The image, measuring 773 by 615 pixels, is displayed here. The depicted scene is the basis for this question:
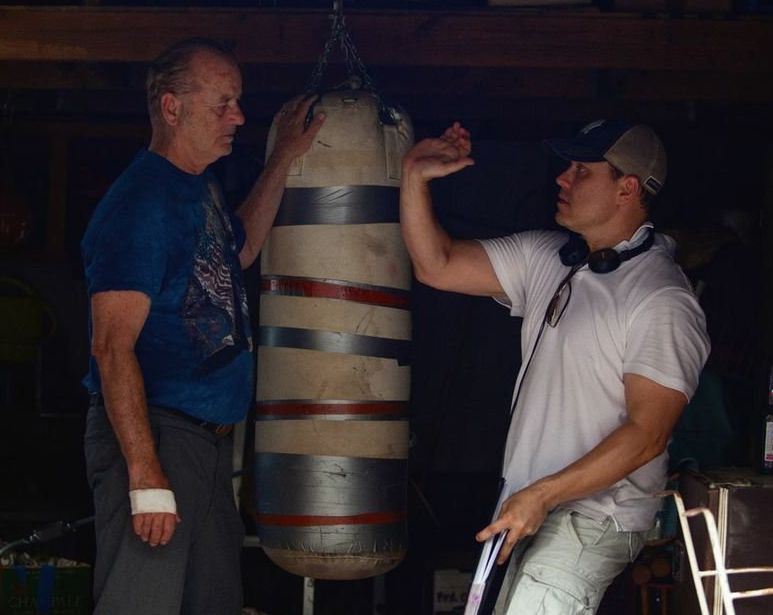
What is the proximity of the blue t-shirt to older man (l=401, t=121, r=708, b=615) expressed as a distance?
0.68 metres

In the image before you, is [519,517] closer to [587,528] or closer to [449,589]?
[587,528]

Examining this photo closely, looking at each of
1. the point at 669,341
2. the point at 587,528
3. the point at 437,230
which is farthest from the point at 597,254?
the point at 587,528

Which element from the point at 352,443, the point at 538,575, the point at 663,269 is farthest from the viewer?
the point at 352,443

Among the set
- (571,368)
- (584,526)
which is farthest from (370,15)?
(584,526)

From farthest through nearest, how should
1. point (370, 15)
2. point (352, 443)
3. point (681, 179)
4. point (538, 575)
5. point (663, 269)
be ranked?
point (681, 179)
point (370, 15)
point (352, 443)
point (663, 269)
point (538, 575)

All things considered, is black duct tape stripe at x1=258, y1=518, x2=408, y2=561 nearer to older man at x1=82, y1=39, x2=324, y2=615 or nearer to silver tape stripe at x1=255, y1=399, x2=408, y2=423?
older man at x1=82, y1=39, x2=324, y2=615

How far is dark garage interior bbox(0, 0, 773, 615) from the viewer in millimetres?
5172

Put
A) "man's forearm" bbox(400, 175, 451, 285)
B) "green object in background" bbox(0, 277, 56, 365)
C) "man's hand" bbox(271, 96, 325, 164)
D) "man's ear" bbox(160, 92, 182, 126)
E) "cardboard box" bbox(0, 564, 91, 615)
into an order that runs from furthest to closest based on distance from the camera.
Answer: "green object in background" bbox(0, 277, 56, 365) → "cardboard box" bbox(0, 564, 91, 615) → "man's hand" bbox(271, 96, 325, 164) → "man's forearm" bbox(400, 175, 451, 285) → "man's ear" bbox(160, 92, 182, 126)

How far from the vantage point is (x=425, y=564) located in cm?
627

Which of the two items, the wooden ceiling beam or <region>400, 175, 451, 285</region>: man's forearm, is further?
the wooden ceiling beam

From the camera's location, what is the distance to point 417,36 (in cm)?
516

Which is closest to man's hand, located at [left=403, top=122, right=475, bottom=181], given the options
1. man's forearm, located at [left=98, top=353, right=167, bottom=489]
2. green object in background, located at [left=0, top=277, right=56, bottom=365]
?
man's forearm, located at [left=98, top=353, right=167, bottom=489]

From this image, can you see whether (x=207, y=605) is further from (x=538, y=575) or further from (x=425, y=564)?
(x=425, y=564)

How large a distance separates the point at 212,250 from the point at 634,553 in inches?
63.3
